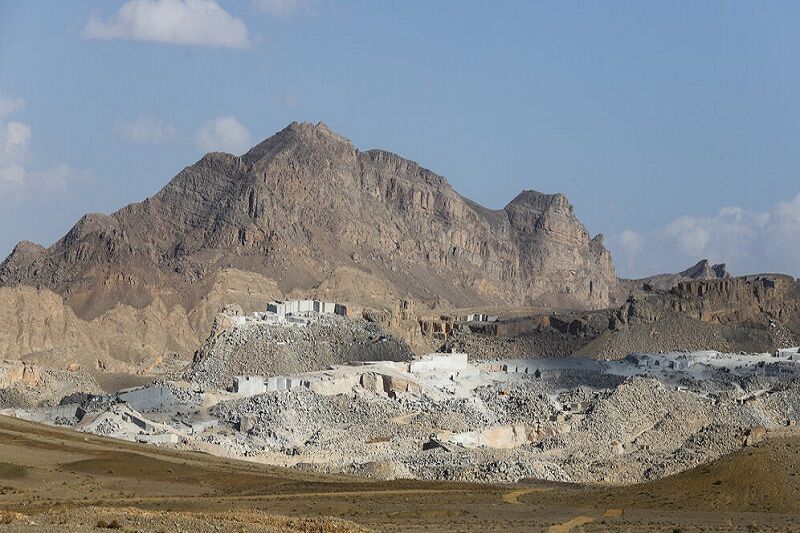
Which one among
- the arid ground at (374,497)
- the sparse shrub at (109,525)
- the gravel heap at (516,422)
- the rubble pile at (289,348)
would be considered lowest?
the sparse shrub at (109,525)

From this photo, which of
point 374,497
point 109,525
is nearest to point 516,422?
point 374,497

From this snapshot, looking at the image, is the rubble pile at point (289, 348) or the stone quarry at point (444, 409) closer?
the stone quarry at point (444, 409)

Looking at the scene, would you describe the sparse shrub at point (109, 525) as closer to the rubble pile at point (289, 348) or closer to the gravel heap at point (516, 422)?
the gravel heap at point (516, 422)

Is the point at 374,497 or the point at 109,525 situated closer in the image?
the point at 109,525

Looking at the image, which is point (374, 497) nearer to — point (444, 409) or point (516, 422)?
point (516, 422)

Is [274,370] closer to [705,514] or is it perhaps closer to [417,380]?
[417,380]

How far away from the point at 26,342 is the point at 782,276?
6465cm

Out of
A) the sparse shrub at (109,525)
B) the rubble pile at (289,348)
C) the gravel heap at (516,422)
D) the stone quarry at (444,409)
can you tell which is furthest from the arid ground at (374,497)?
the rubble pile at (289,348)

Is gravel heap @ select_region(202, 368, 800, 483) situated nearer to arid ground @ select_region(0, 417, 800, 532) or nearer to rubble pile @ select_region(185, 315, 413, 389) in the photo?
arid ground @ select_region(0, 417, 800, 532)

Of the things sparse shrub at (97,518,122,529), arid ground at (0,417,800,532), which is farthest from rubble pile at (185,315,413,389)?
sparse shrub at (97,518,122,529)

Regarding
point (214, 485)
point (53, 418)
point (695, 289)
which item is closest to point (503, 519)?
point (214, 485)

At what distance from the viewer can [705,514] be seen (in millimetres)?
53531

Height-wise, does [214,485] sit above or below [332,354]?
below

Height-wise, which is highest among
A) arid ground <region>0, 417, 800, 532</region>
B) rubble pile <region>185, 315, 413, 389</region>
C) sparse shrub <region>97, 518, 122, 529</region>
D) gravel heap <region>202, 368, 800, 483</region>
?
rubble pile <region>185, 315, 413, 389</region>
